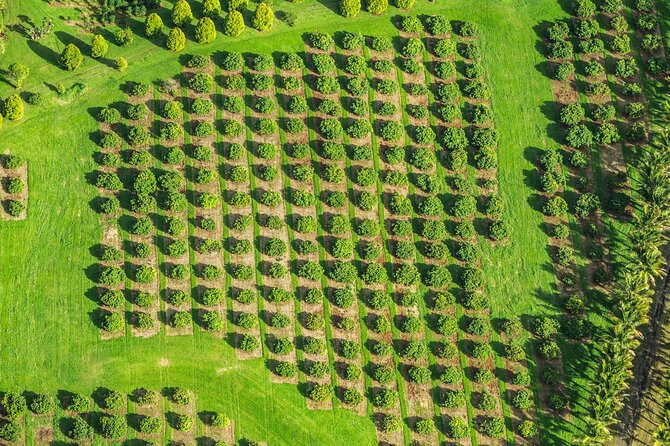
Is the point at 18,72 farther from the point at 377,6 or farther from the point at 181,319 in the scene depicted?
the point at 377,6

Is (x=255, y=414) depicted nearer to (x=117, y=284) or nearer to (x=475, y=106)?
(x=117, y=284)

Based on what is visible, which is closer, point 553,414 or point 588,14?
point 553,414

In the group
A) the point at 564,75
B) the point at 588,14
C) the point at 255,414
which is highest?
the point at 588,14

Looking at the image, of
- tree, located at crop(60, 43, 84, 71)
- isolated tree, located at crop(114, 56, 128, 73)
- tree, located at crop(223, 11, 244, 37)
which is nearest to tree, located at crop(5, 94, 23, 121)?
tree, located at crop(60, 43, 84, 71)

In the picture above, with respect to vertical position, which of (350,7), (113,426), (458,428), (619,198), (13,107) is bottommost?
(113,426)

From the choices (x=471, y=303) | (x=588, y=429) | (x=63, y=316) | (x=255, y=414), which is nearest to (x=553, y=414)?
(x=588, y=429)

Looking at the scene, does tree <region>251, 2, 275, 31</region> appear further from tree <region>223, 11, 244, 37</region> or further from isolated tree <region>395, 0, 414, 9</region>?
isolated tree <region>395, 0, 414, 9</region>

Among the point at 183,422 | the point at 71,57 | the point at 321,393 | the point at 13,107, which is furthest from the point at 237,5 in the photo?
the point at 183,422
